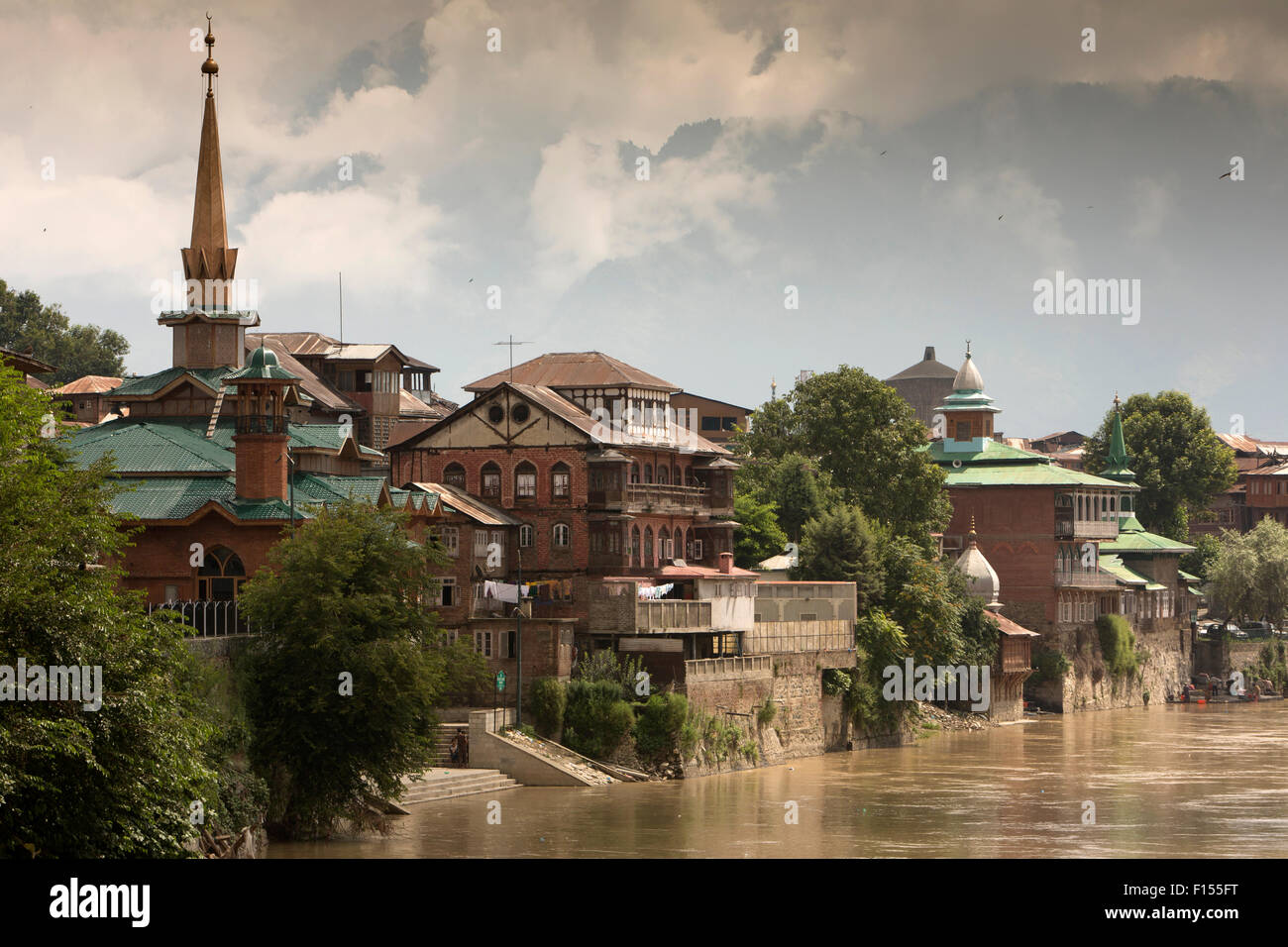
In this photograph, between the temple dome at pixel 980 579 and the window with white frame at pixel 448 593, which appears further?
the temple dome at pixel 980 579

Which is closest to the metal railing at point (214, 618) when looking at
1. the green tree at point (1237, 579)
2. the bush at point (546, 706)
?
the bush at point (546, 706)

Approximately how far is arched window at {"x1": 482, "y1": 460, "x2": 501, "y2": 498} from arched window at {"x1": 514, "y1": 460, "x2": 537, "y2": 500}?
2.09ft

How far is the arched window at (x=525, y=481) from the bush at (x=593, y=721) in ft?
44.1

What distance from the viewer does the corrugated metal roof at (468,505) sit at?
7031cm

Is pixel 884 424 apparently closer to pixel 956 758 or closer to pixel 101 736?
pixel 956 758

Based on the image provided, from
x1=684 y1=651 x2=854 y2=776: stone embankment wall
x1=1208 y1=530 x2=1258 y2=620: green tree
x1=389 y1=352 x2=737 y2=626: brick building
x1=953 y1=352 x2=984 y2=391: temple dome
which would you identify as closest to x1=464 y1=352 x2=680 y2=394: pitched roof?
x1=389 y1=352 x2=737 y2=626: brick building

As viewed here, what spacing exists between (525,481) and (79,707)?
40.7 metres

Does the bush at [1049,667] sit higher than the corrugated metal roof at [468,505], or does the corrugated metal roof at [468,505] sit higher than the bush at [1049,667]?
the corrugated metal roof at [468,505]

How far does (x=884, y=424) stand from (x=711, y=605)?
106 ft

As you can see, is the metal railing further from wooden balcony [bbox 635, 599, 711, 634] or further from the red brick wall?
the red brick wall

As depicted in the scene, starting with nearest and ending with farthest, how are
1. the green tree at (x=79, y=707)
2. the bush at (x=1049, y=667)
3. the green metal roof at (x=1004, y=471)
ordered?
the green tree at (x=79, y=707) < the bush at (x=1049, y=667) < the green metal roof at (x=1004, y=471)

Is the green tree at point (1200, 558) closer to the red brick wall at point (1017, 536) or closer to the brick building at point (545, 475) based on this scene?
the red brick wall at point (1017, 536)

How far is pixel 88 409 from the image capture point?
107 metres
